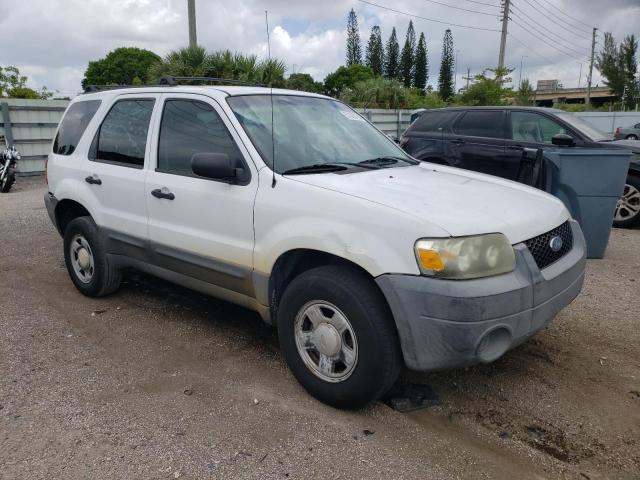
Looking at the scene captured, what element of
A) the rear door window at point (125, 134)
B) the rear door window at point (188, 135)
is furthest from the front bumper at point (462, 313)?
the rear door window at point (125, 134)

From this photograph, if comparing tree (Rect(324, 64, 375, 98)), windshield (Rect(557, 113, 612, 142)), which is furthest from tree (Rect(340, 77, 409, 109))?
tree (Rect(324, 64, 375, 98))

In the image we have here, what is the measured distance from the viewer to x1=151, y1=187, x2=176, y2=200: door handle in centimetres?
377

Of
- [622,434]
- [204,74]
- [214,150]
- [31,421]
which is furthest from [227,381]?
[204,74]

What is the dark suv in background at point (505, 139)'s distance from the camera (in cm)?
741

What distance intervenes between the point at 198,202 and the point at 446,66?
79.2m

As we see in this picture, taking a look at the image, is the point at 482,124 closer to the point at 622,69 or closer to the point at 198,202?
the point at 198,202

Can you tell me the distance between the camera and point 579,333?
4.23m

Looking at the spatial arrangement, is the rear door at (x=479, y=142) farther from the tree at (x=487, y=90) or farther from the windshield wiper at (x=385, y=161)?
the tree at (x=487, y=90)

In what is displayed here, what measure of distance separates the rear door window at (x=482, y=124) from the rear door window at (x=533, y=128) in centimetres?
20

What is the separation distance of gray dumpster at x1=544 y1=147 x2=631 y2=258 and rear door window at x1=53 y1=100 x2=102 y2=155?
469 centimetres

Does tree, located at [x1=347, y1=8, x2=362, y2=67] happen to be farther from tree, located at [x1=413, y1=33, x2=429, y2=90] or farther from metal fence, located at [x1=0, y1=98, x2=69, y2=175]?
metal fence, located at [x1=0, y1=98, x2=69, y2=175]

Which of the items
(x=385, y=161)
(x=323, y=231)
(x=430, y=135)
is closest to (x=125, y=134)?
(x=385, y=161)

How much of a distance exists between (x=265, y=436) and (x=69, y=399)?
4.10 ft

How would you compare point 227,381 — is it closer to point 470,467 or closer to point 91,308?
point 470,467
